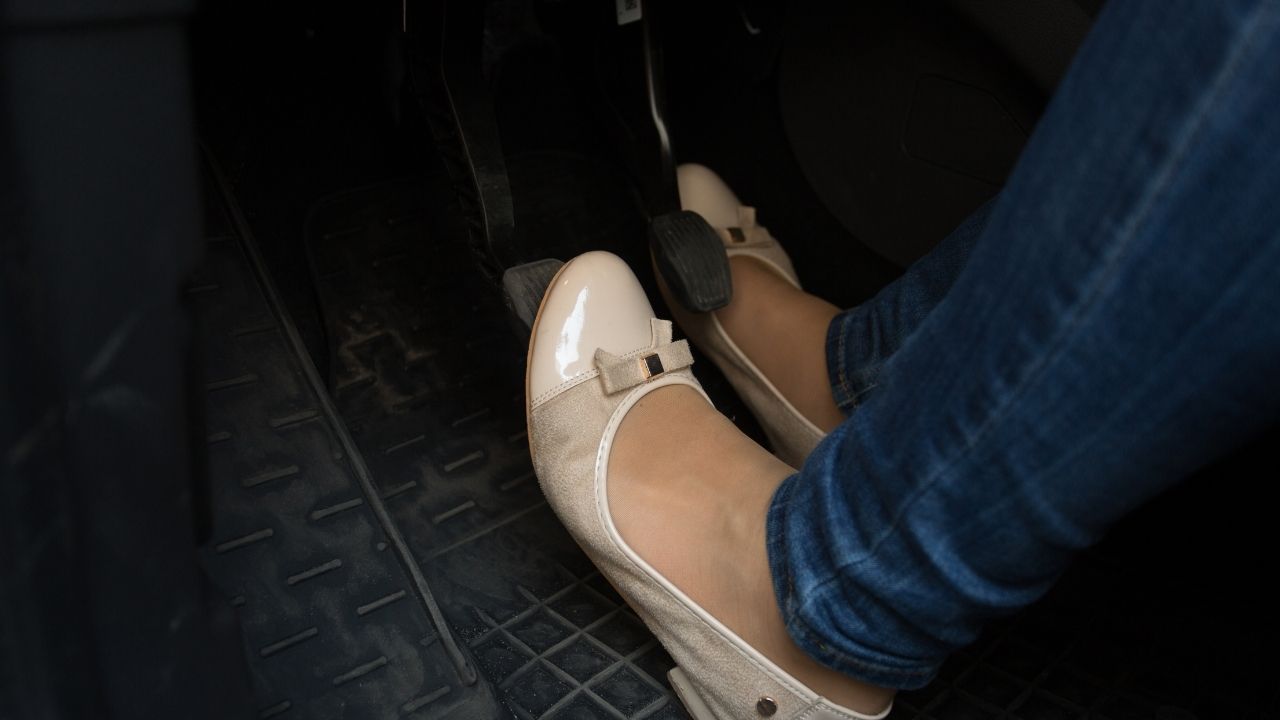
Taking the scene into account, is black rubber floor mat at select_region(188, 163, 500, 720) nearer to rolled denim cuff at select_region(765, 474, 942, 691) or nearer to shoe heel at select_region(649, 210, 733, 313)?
rolled denim cuff at select_region(765, 474, 942, 691)

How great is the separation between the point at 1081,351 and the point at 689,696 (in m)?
0.38

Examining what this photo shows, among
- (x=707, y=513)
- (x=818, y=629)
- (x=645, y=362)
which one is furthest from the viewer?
(x=645, y=362)

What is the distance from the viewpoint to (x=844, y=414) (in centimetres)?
74

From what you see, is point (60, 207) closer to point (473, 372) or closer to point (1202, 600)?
point (473, 372)

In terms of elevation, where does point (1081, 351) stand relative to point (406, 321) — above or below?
above

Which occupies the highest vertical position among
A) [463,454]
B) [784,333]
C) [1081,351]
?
[1081,351]

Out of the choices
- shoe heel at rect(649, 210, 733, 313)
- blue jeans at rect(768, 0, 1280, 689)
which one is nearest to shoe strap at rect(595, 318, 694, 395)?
shoe heel at rect(649, 210, 733, 313)

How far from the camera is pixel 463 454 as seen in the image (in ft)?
2.66

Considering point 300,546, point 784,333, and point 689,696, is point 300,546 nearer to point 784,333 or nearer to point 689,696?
point 689,696

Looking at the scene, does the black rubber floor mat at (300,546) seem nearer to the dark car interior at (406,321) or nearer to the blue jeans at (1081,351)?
the dark car interior at (406,321)

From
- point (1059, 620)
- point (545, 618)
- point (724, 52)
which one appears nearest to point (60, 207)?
point (545, 618)

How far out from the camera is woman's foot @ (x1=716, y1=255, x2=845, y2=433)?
0.77 m

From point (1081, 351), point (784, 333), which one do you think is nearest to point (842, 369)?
point (784, 333)

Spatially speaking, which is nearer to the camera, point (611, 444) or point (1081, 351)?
point (1081, 351)
